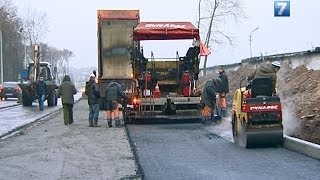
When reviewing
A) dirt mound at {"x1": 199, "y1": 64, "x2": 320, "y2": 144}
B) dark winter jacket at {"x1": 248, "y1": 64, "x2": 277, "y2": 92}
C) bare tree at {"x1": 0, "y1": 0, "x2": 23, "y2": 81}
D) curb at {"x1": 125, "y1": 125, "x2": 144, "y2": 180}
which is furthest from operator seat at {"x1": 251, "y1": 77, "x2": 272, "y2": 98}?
bare tree at {"x1": 0, "y1": 0, "x2": 23, "y2": 81}

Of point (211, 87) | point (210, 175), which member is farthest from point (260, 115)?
point (211, 87)

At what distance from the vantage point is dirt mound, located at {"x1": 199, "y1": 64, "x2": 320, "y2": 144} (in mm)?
12789

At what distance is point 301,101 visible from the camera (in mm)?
16562

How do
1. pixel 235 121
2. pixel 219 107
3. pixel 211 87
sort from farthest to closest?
pixel 219 107 → pixel 211 87 → pixel 235 121

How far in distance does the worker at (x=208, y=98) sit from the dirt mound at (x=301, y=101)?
2.20m

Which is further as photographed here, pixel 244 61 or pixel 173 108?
pixel 244 61

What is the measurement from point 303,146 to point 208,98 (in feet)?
23.1

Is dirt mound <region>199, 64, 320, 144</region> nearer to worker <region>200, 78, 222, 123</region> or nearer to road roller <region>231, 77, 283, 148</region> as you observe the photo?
road roller <region>231, 77, 283, 148</region>

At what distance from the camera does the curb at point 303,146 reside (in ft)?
34.7

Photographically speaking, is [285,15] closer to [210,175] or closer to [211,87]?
[211,87]

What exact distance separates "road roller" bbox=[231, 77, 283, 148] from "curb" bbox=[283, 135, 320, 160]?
17 cm

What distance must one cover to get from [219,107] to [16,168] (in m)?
10.6

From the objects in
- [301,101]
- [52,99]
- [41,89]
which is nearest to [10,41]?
[52,99]

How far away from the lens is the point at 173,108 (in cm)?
1872
